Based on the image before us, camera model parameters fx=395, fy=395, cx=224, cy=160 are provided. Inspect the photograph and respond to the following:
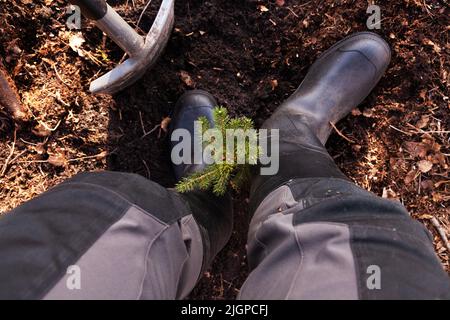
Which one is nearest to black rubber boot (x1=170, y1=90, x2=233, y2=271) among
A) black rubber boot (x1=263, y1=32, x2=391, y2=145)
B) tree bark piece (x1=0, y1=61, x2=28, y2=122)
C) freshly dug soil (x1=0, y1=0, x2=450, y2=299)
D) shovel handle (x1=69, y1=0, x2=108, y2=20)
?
freshly dug soil (x1=0, y1=0, x2=450, y2=299)

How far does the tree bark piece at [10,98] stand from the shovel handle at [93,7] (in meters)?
0.57

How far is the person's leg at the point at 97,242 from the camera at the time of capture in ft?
2.89

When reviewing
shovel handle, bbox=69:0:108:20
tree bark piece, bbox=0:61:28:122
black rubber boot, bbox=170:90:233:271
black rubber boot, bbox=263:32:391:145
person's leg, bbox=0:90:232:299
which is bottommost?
black rubber boot, bbox=263:32:391:145

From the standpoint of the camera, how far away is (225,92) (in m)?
1.87

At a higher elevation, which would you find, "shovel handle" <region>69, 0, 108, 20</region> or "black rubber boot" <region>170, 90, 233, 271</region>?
"shovel handle" <region>69, 0, 108, 20</region>

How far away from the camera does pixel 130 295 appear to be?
941mm

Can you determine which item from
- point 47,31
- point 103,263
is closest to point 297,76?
point 47,31

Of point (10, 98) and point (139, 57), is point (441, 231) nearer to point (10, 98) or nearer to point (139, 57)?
point (139, 57)

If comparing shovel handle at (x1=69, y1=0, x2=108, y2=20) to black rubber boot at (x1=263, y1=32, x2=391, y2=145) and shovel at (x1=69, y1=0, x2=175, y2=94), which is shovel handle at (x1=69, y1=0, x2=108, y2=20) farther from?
black rubber boot at (x1=263, y1=32, x2=391, y2=145)

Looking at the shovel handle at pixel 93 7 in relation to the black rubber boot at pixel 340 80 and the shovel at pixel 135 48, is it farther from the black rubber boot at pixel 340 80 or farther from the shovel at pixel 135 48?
the black rubber boot at pixel 340 80

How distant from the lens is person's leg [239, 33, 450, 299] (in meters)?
0.91

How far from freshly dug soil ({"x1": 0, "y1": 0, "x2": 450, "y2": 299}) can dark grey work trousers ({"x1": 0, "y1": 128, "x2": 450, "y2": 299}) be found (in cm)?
66

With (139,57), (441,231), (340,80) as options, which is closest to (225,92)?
(139,57)
